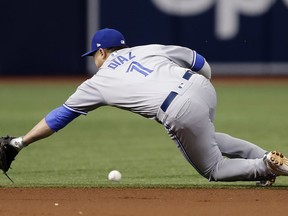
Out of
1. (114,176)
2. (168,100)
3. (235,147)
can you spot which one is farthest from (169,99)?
(114,176)

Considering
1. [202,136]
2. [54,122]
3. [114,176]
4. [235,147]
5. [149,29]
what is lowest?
[149,29]

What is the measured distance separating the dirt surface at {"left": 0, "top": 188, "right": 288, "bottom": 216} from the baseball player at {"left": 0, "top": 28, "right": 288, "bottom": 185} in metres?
0.23

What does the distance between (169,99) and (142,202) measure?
35.1 inches

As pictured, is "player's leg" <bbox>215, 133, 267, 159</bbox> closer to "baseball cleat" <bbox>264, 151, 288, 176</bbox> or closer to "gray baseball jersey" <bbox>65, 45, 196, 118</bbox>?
"baseball cleat" <bbox>264, 151, 288, 176</bbox>

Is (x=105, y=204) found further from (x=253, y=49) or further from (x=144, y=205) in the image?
(x=253, y=49)

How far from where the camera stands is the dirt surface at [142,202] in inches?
272

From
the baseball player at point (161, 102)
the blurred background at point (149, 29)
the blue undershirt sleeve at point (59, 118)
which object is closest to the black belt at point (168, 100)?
the baseball player at point (161, 102)

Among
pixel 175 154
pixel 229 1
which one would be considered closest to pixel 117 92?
pixel 175 154

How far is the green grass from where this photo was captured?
9055mm

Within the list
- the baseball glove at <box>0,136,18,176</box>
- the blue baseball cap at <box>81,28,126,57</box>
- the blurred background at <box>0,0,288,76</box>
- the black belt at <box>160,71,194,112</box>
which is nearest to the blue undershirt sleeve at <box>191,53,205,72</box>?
the black belt at <box>160,71,194,112</box>

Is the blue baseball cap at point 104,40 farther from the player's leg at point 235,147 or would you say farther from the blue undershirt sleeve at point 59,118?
the player's leg at point 235,147

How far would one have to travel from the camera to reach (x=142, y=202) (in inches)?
288

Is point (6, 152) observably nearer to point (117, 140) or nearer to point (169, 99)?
point (169, 99)

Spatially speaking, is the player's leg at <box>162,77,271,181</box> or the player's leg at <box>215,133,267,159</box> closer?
the player's leg at <box>162,77,271,181</box>
